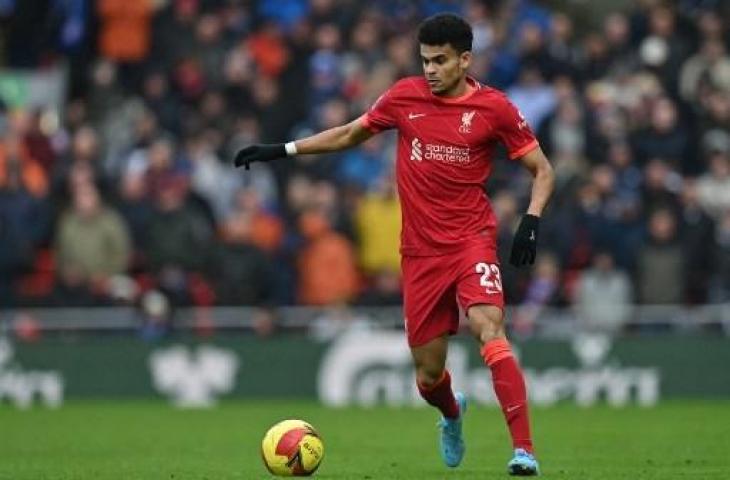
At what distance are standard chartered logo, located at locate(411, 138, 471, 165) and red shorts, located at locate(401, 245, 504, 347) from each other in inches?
21.0

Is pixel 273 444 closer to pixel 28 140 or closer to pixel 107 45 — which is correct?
pixel 28 140

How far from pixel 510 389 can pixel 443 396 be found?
1144 millimetres

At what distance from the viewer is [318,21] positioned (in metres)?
24.2

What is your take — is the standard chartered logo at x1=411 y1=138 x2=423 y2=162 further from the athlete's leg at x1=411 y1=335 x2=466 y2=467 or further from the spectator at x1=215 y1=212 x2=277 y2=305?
the spectator at x1=215 y1=212 x2=277 y2=305

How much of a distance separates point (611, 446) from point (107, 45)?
39.5ft

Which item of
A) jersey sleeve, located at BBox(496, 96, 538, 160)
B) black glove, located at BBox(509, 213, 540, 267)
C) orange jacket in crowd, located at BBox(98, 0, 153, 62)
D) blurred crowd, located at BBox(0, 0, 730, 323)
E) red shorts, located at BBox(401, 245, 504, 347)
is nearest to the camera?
black glove, located at BBox(509, 213, 540, 267)

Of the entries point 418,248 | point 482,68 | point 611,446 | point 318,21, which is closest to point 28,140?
point 318,21

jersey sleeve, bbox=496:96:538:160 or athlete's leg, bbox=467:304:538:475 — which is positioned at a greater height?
jersey sleeve, bbox=496:96:538:160

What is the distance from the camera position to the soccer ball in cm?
1136

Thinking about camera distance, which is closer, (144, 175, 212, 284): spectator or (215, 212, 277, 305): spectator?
(215, 212, 277, 305): spectator

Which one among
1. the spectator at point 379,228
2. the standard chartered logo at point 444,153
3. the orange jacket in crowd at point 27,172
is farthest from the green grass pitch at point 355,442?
the orange jacket in crowd at point 27,172

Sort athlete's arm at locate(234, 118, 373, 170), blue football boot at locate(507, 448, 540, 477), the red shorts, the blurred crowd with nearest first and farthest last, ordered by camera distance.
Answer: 1. blue football boot at locate(507, 448, 540, 477)
2. the red shorts
3. athlete's arm at locate(234, 118, 373, 170)
4. the blurred crowd

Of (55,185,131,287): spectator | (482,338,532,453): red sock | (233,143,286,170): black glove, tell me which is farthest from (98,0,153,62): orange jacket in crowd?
(482,338,532,453): red sock

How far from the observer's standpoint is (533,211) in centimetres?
1145
